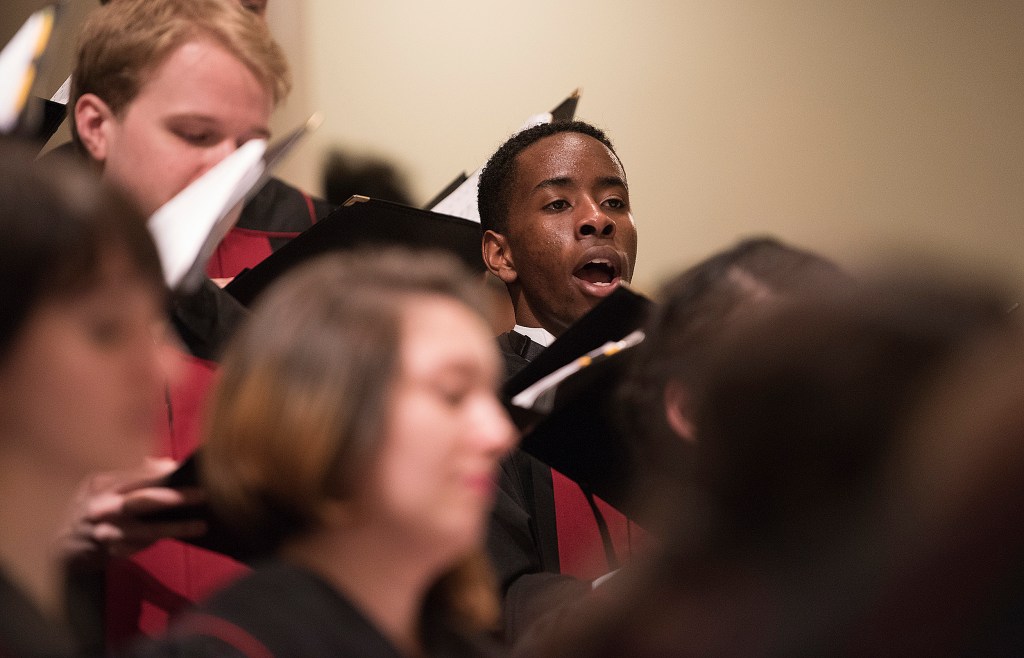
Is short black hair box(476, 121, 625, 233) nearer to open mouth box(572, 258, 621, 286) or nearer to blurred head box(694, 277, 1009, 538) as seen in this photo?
open mouth box(572, 258, 621, 286)

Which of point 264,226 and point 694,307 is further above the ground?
point 694,307

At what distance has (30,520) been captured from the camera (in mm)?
750

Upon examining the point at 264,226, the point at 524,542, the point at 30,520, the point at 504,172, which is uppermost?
the point at 30,520

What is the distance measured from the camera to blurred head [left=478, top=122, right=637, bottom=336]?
1865mm

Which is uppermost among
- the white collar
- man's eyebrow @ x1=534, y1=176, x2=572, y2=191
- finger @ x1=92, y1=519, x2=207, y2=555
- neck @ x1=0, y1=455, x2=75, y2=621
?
neck @ x1=0, y1=455, x2=75, y2=621

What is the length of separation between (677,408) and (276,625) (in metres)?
0.34

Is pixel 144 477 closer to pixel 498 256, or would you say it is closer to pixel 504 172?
pixel 498 256

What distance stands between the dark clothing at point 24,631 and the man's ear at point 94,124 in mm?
869

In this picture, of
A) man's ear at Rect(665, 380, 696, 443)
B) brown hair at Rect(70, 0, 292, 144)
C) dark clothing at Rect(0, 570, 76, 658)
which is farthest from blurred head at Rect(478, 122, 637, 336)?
dark clothing at Rect(0, 570, 76, 658)

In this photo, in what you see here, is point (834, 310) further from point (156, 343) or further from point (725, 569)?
point (156, 343)

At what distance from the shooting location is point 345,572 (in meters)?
0.78

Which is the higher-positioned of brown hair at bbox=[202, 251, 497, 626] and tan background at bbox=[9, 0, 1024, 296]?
brown hair at bbox=[202, 251, 497, 626]

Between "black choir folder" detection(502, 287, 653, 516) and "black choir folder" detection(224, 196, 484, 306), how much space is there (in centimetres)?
43

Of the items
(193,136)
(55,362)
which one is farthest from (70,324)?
(193,136)
